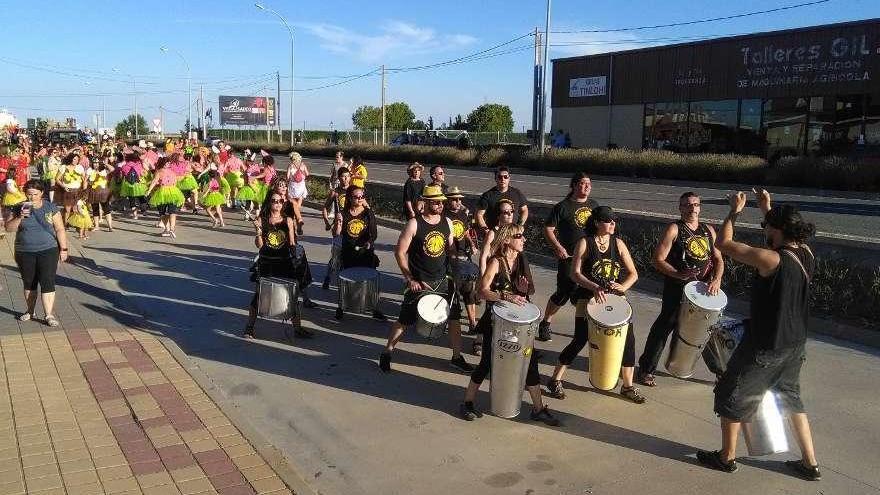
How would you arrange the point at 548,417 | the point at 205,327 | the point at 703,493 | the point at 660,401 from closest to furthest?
the point at 703,493 < the point at 548,417 < the point at 660,401 < the point at 205,327

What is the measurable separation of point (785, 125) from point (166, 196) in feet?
101

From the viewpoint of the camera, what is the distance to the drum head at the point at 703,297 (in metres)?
5.59

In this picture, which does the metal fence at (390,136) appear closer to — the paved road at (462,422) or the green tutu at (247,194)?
the green tutu at (247,194)

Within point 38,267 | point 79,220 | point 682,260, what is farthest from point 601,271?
point 79,220

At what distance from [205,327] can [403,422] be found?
11.0 feet

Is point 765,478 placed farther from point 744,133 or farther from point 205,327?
point 744,133

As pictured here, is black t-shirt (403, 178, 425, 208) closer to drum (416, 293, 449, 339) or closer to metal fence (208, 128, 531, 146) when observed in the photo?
drum (416, 293, 449, 339)

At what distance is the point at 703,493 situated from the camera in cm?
425

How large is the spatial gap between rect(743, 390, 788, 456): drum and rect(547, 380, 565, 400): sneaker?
1.61m

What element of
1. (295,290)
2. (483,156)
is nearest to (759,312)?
(295,290)

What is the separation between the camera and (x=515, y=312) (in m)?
5.08

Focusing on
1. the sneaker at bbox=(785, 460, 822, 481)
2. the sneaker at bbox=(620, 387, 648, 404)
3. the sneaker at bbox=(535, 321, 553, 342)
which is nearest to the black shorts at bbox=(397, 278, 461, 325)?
the sneaker at bbox=(535, 321, 553, 342)

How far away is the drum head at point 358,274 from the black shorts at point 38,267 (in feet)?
9.71

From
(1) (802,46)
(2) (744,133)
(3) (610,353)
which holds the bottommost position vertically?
(3) (610,353)
